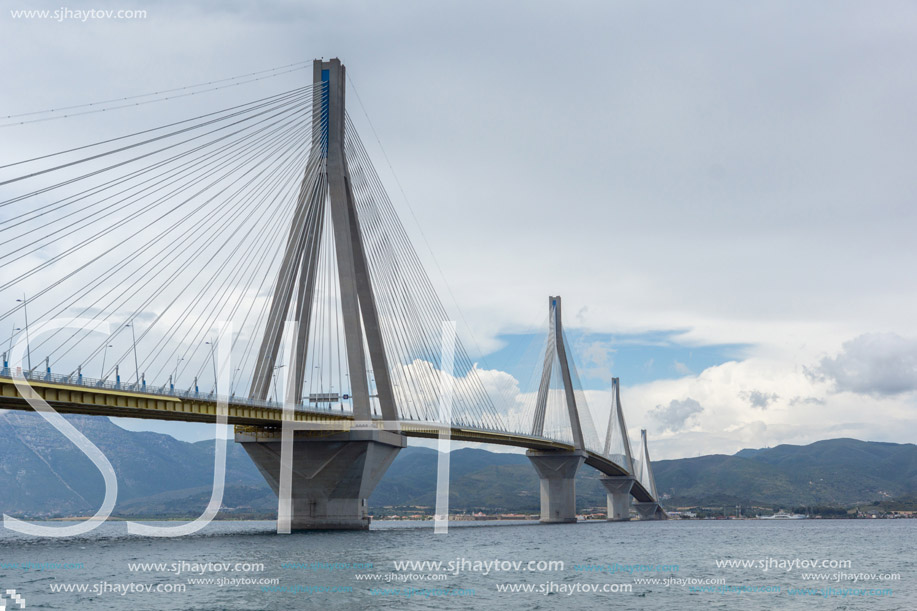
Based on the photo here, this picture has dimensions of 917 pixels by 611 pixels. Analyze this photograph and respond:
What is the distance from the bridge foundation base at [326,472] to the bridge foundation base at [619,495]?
269ft

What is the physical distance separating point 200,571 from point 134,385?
1308 cm

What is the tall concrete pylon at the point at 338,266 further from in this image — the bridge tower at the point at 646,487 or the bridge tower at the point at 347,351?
the bridge tower at the point at 646,487

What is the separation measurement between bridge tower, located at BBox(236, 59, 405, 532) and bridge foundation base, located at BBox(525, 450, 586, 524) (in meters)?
49.2

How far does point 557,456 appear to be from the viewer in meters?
107

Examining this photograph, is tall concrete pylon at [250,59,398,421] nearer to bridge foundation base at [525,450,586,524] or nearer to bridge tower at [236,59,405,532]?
bridge tower at [236,59,405,532]

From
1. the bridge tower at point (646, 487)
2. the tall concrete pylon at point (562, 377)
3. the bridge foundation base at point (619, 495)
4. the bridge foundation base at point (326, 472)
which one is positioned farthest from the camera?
the bridge tower at point (646, 487)

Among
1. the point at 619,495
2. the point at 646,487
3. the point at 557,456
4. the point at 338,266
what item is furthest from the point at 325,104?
the point at 646,487

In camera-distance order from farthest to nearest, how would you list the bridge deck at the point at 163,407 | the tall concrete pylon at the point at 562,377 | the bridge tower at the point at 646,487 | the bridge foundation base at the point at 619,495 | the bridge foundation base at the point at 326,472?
the bridge tower at the point at 646,487 → the bridge foundation base at the point at 619,495 → the tall concrete pylon at the point at 562,377 → the bridge foundation base at the point at 326,472 → the bridge deck at the point at 163,407

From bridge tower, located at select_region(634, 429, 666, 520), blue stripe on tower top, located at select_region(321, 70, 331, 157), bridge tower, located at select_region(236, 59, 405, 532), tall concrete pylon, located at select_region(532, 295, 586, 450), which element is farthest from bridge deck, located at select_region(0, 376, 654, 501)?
bridge tower, located at select_region(634, 429, 666, 520)

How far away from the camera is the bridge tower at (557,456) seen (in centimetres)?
10656

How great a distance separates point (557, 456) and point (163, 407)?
68.3 metres

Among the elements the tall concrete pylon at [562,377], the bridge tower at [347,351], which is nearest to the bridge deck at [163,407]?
the bridge tower at [347,351]

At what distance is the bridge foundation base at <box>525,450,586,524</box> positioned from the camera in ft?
351

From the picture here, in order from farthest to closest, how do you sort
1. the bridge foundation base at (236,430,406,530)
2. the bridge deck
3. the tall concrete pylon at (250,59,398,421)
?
the bridge foundation base at (236,430,406,530) < the tall concrete pylon at (250,59,398,421) < the bridge deck
